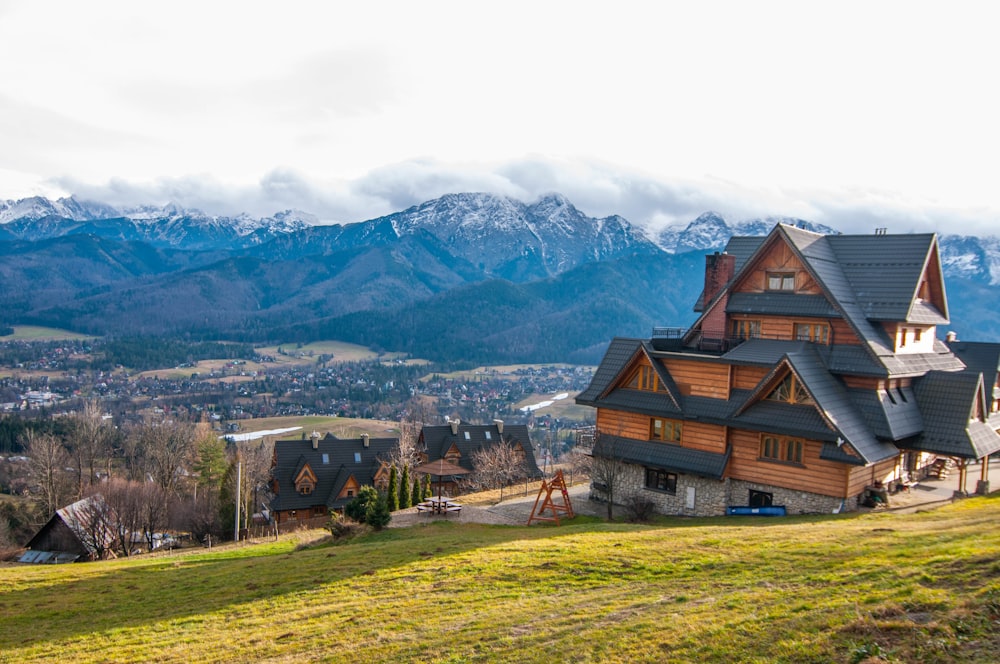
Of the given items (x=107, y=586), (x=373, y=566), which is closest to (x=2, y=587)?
(x=107, y=586)

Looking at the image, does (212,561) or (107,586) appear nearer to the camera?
(107,586)

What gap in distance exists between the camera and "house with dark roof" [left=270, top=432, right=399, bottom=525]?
57969 mm

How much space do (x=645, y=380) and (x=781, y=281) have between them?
8.07 meters

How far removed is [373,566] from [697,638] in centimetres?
1218

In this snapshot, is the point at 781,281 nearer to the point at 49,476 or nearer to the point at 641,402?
the point at 641,402

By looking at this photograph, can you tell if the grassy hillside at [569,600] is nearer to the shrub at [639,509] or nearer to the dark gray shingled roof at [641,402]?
the shrub at [639,509]

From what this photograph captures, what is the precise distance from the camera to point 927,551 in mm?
14586

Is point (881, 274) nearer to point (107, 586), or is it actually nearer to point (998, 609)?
point (998, 609)

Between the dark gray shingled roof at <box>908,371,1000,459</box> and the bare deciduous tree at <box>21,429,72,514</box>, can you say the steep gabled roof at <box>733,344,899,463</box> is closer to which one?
the dark gray shingled roof at <box>908,371,1000,459</box>

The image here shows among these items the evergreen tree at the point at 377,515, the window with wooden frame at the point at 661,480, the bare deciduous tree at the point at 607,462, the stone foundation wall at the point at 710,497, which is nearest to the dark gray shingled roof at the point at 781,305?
the stone foundation wall at the point at 710,497

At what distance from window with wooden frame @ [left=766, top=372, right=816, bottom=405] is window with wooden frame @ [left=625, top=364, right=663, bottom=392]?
535 centimetres

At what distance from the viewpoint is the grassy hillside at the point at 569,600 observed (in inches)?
407

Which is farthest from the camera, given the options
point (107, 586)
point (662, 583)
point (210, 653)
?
point (107, 586)

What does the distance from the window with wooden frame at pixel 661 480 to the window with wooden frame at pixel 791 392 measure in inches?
243
